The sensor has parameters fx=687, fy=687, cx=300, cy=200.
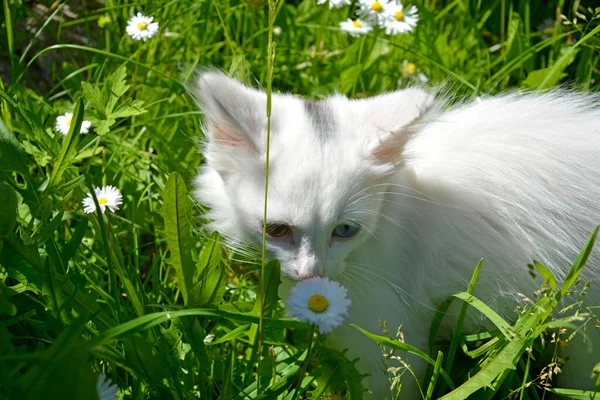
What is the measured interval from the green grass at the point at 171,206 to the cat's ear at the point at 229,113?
27 centimetres

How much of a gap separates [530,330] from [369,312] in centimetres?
49

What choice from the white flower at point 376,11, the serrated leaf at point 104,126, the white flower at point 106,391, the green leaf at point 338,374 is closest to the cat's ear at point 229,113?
the serrated leaf at point 104,126

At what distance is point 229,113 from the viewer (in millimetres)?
1931

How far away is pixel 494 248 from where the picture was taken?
82.7 inches

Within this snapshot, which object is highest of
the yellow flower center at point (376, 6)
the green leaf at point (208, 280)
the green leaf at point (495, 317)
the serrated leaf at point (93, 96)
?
the yellow flower center at point (376, 6)

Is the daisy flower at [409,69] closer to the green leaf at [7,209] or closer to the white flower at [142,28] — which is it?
the white flower at [142,28]

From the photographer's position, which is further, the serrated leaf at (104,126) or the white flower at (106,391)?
the serrated leaf at (104,126)

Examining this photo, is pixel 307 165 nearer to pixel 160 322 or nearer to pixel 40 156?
pixel 160 322

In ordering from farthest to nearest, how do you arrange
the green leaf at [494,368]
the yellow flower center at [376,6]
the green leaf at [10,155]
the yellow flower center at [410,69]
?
the yellow flower center at [410,69]
the yellow flower center at [376,6]
the green leaf at [10,155]
the green leaf at [494,368]

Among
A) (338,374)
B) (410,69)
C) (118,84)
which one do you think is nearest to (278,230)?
(338,374)

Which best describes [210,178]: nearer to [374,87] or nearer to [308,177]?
[308,177]

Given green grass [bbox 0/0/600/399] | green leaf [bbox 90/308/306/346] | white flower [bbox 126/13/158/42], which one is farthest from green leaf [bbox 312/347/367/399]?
white flower [bbox 126/13/158/42]

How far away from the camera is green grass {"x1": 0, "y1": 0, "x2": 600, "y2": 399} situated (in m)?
1.72

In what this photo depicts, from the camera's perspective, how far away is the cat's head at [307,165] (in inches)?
74.8
